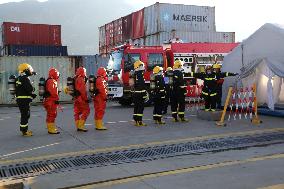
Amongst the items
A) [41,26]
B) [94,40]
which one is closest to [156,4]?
[41,26]

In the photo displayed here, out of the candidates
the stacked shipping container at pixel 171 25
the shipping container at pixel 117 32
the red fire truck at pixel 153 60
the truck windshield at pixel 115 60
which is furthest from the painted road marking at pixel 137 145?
the shipping container at pixel 117 32

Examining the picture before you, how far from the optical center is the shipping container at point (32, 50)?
23.9 meters

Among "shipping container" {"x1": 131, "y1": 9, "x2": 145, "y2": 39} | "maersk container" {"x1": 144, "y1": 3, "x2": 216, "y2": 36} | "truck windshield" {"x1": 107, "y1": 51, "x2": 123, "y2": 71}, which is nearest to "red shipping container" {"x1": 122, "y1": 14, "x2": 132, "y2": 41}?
"shipping container" {"x1": 131, "y1": 9, "x2": 145, "y2": 39}

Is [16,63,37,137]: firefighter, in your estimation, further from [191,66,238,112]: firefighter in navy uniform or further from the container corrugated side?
the container corrugated side

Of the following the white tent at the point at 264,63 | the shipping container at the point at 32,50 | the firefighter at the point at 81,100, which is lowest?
the firefighter at the point at 81,100

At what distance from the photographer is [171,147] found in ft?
25.2

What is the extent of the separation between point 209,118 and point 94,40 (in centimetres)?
17713

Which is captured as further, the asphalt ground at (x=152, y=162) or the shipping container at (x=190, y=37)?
the shipping container at (x=190, y=37)

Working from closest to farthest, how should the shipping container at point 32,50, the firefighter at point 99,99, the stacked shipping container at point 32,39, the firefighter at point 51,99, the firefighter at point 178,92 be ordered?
the firefighter at point 51,99, the firefighter at point 99,99, the firefighter at point 178,92, the shipping container at point 32,50, the stacked shipping container at point 32,39

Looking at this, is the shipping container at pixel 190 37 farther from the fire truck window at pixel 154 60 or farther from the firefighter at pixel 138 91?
the firefighter at pixel 138 91

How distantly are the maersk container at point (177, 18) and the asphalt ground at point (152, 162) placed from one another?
540 inches

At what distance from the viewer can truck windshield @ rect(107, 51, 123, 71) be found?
50.2ft

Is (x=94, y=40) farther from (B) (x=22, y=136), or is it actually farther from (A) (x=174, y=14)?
(B) (x=22, y=136)

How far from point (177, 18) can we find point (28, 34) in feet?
35.2
